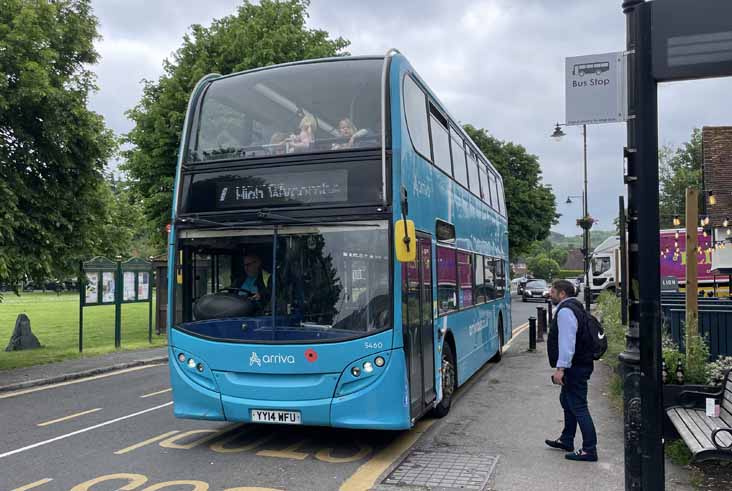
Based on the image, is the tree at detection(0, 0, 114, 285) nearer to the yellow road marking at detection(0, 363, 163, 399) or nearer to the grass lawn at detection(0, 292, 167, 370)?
the yellow road marking at detection(0, 363, 163, 399)

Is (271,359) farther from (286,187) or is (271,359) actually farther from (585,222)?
(585,222)

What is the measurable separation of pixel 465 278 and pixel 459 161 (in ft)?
6.31

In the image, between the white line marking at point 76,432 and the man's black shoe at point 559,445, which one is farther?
the white line marking at point 76,432

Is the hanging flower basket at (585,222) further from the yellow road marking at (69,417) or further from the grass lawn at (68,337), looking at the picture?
the yellow road marking at (69,417)

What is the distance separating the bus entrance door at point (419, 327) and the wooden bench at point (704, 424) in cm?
253

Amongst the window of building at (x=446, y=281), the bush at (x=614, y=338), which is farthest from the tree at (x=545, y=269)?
the window of building at (x=446, y=281)

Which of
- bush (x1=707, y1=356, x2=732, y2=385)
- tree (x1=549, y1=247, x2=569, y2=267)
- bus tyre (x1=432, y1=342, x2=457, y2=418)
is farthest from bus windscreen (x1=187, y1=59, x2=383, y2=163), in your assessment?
tree (x1=549, y1=247, x2=569, y2=267)

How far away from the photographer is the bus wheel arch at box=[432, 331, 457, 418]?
8625 millimetres

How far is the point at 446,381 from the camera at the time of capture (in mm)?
8734

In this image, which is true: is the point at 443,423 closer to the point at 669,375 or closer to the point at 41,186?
the point at 669,375

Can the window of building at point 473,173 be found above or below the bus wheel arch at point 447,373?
above

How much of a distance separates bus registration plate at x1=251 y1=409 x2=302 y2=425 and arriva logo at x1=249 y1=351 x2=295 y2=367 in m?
0.48

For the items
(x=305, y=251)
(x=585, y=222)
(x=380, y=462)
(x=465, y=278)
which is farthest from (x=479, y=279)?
(x=585, y=222)

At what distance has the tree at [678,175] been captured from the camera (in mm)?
62659
